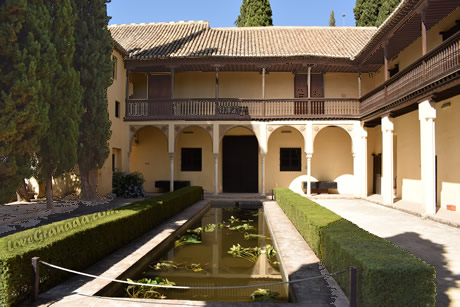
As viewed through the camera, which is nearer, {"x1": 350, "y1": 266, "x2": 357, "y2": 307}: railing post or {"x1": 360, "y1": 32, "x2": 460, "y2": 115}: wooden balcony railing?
{"x1": 350, "y1": 266, "x2": 357, "y2": 307}: railing post

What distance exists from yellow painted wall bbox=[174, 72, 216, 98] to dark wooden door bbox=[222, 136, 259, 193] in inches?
114

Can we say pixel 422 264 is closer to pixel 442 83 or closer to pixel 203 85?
pixel 442 83

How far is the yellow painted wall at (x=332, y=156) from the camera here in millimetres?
18831

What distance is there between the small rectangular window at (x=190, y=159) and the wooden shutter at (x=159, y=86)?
3.35m

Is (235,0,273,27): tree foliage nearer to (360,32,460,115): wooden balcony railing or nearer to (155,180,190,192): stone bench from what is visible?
(155,180,190,192): stone bench

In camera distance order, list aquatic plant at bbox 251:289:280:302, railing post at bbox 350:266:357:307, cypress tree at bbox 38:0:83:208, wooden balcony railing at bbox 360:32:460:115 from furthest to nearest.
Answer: cypress tree at bbox 38:0:83:208
wooden balcony railing at bbox 360:32:460:115
aquatic plant at bbox 251:289:280:302
railing post at bbox 350:266:357:307

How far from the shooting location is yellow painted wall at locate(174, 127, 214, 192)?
19.4 meters

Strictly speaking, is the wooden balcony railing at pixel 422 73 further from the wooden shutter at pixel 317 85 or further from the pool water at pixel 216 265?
the pool water at pixel 216 265

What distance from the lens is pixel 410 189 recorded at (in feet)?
46.3

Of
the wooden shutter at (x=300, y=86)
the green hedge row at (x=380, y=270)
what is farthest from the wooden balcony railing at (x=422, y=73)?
the green hedge row at (x=380, y=270)

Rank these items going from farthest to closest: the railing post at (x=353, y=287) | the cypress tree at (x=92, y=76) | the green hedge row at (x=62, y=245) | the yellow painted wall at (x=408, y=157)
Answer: the yellow painted wall at (x=408, y=157)
the cypress tree at (x=92, y=76)
the green hedge row at (x=62, y=245)
the railing post at (x=353, y=287)

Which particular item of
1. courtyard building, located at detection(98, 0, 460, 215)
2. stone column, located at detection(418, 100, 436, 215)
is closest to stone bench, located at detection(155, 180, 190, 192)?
courtyard building, located at detection(98, 0, 460, 215)

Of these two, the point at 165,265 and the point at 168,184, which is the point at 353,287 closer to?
the point at 165,265

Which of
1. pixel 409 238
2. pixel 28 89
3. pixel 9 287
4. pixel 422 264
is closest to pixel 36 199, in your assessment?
pixel 28 89
